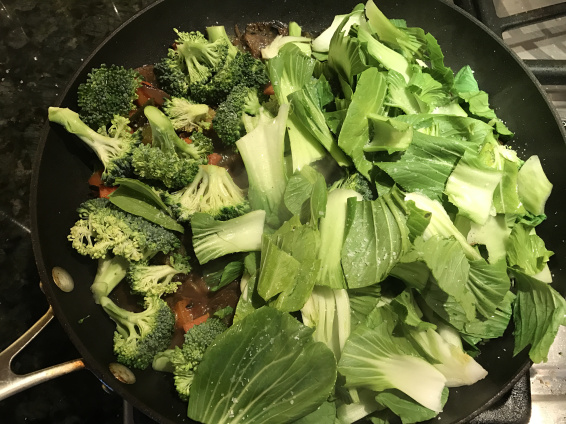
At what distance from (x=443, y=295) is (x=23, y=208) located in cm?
162

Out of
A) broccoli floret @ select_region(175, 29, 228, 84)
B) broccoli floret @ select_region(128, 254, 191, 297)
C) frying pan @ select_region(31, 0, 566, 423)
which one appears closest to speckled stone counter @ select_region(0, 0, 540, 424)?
frying pan @ select_region(31, 0, 566, 423)

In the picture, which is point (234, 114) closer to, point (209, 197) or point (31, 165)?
A: point (209, 197)

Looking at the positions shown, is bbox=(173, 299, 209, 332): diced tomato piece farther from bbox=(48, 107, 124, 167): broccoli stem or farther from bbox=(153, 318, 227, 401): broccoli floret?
bbox=(48, 107, 124, 167): broccoli stem

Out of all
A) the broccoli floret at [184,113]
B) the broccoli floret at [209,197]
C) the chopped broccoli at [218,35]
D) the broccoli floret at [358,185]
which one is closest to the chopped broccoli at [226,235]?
the broccoli floret at [209,197]

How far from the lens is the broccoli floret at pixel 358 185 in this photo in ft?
4.21

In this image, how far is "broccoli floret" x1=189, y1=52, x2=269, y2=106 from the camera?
58.0 inches

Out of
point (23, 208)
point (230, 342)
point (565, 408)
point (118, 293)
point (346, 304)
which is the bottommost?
point (565, 408)

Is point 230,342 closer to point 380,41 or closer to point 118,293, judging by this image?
point 118,293

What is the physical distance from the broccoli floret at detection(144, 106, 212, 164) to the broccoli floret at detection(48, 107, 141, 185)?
9 cm

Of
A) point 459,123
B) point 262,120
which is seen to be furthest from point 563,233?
point 262,120

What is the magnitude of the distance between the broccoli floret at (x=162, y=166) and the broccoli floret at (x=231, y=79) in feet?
0.91

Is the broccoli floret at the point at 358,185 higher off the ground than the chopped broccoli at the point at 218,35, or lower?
lower

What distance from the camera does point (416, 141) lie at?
130 centimetres

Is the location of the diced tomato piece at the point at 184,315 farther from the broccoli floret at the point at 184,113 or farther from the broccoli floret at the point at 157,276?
the broccoli floret at the point at 184,113
